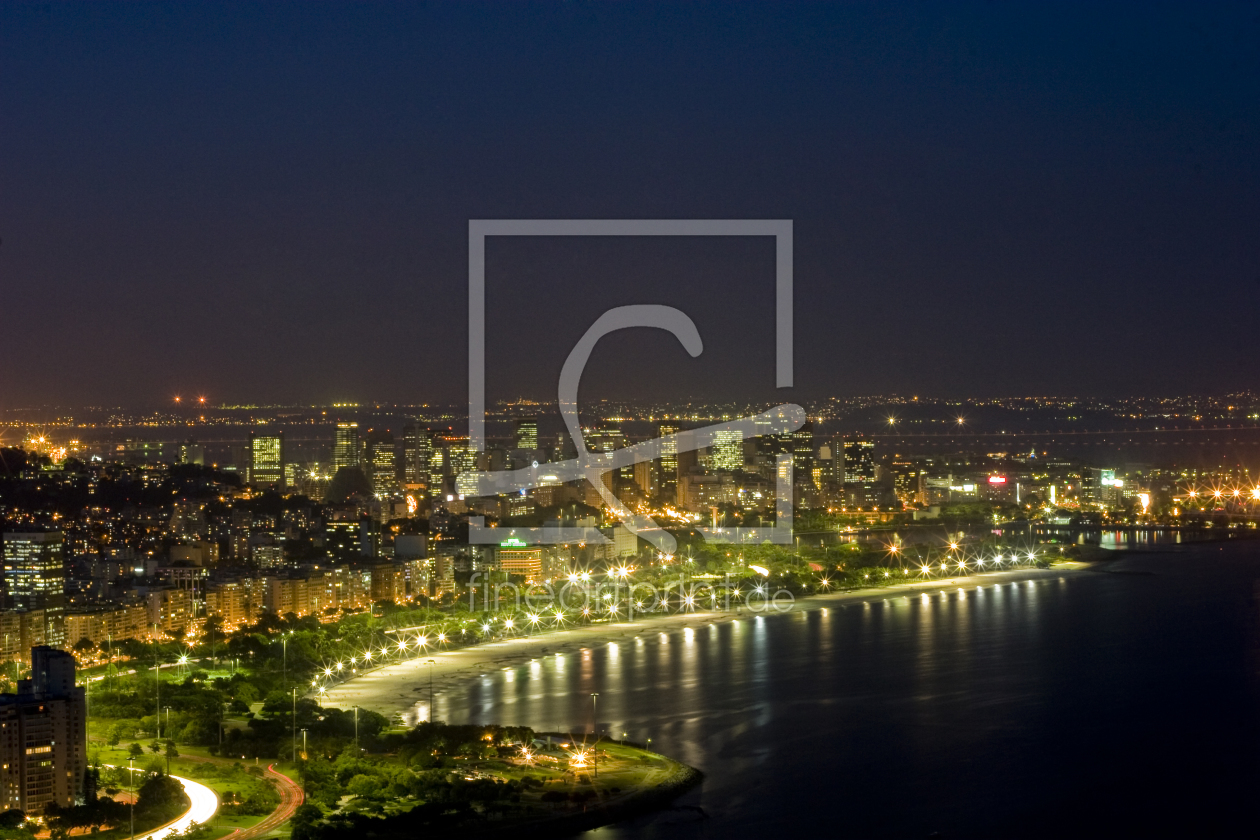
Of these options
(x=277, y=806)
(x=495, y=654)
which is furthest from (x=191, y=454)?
(x=277, y=806)

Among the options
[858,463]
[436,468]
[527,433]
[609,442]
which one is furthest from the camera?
[527,433]

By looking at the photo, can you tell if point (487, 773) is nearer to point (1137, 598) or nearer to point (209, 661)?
point (209, 661)

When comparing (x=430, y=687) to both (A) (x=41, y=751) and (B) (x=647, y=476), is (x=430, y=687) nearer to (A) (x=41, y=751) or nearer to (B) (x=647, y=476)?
(A) (x=41, y=751)

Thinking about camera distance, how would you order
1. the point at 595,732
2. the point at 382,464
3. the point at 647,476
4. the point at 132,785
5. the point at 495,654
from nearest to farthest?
the point at 132,785, the point at 595,732, the point at 495,654, the point at 647,476, the point at 382,464

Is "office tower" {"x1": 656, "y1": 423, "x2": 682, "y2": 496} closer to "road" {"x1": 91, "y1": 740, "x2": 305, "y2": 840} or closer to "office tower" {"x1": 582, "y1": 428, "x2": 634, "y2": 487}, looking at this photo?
"office tower" {"x1": 582, "y1": 428, "x2": 634, "y2": 487}

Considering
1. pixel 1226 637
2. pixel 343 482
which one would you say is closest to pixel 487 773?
pixel 1226 637

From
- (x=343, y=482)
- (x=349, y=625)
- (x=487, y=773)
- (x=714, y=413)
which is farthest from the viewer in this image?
(x=714, y=413)

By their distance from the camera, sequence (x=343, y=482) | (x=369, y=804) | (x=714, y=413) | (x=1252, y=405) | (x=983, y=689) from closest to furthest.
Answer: (x=369, y=804)
(x=983, y=689)
(x=343, y=482)
(x=714, y=413)
(x=1252, y=405)
